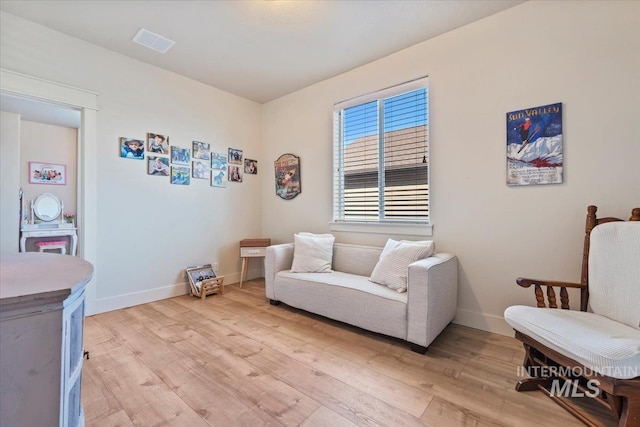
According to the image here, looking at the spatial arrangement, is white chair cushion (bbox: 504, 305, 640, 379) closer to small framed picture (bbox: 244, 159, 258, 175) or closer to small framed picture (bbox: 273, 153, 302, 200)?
small framed picture (bbox: 273, 153, 302, 200)

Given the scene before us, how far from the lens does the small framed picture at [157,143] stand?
10.5 ft

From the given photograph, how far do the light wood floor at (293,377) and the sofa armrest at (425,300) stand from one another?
162mm

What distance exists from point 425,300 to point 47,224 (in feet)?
19.9

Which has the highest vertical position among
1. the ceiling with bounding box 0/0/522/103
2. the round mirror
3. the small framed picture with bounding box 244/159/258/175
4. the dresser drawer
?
the ceiling with bounding box 0/0/522/103

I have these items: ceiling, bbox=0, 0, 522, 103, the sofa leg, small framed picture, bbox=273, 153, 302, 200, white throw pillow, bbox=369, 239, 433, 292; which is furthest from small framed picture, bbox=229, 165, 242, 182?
the sofa leg

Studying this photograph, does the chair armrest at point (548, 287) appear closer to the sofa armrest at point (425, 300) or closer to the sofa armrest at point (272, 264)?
the sofa armrest at point (425, 300)

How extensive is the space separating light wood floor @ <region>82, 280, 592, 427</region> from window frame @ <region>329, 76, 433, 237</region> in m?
1.02

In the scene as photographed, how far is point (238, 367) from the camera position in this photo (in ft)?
6.20

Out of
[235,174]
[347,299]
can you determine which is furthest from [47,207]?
[347,299]

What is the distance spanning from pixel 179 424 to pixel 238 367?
20.8 inches

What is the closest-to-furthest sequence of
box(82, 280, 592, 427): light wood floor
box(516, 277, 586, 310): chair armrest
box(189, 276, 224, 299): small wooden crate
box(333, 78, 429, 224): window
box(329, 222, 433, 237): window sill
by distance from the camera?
box(82, 280, 592, 427): light wood floor → box(516, 277, 586, 310): chair armrest → box(329, 222, 433, 237): window sill → box(333, 78, 429, 224): window → box(189, 276, 224, 299): small wooden crate

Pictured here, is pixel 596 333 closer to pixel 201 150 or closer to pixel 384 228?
pixel 384 228

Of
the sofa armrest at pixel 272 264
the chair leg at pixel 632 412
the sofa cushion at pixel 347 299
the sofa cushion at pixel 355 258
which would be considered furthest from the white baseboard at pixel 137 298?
the chair leg at pixel 632 412

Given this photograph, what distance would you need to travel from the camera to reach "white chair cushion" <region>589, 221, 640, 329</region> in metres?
1.59
